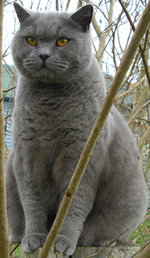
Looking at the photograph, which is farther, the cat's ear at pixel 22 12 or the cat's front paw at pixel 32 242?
the cat's ear at pixel 22 12

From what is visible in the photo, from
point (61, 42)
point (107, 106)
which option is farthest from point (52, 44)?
point (107, 106)

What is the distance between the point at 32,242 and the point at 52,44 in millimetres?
1003

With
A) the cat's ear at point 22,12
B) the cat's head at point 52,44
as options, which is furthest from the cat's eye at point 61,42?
the cat's ear at point 22,12

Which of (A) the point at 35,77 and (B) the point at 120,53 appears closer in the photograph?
(A) the point at 35,77

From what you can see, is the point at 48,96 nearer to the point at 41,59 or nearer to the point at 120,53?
the point at 41,59

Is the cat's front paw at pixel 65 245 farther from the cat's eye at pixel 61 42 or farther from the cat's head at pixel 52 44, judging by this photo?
the cat's eye at pixel 61 42

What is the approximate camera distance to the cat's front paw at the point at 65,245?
64.7 inches

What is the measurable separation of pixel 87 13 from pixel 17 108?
636 mm

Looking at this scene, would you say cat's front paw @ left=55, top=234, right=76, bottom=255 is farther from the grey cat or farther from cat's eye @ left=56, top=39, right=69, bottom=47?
cat's eye @ left=56, top=39, right=69, bottom=47


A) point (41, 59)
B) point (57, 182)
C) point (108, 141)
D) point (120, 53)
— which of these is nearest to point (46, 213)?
point (57, 182)

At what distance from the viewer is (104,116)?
942 millimetres

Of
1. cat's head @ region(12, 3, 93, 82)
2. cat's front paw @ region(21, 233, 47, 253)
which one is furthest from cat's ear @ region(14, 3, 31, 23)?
cat's front paw @ region(21, 233, 47, 253)

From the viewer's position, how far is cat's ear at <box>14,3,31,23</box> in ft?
6.23

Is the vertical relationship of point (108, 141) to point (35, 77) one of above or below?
below
